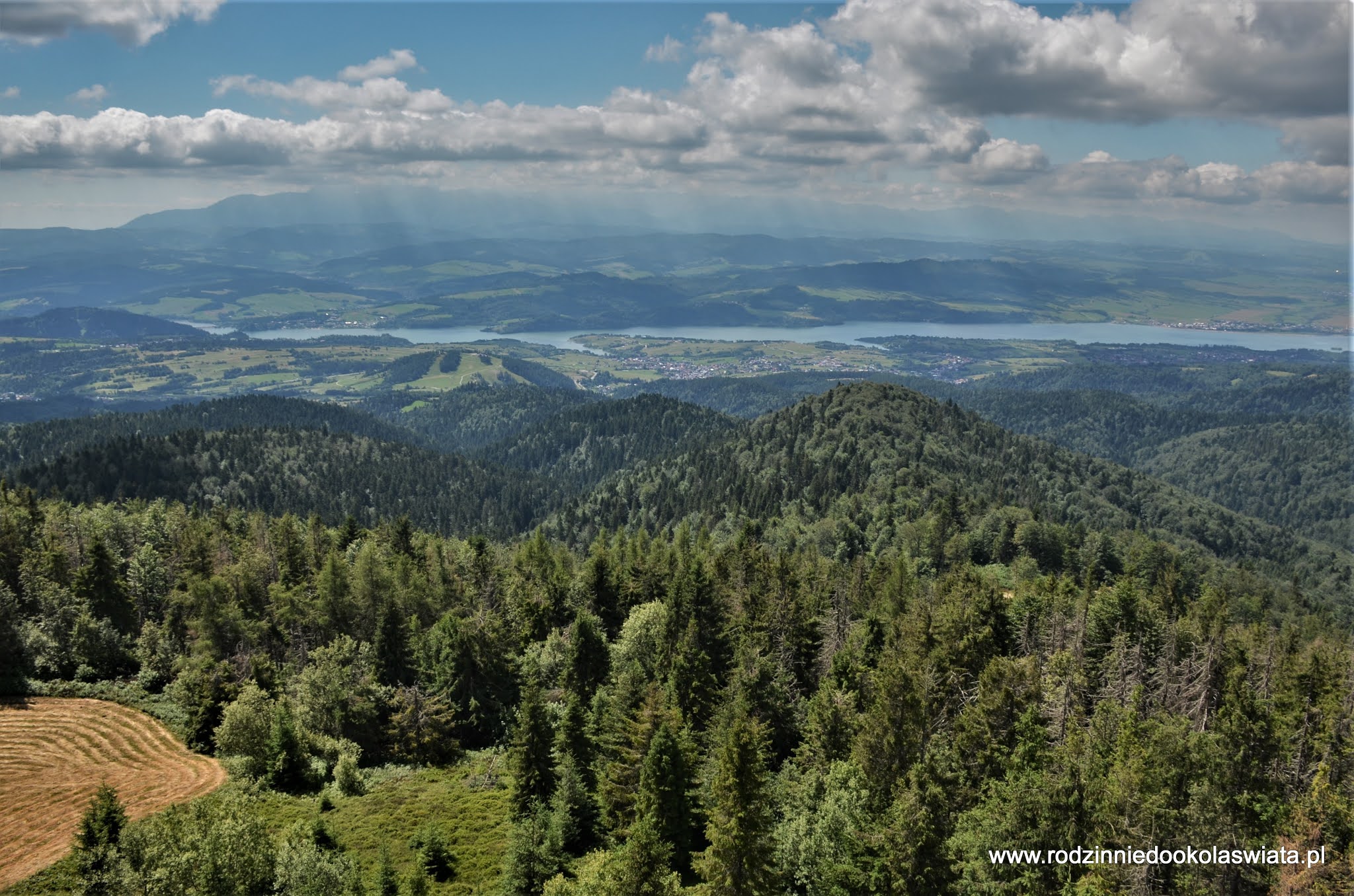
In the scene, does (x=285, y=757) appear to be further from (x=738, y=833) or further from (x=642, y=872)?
(x=738, y=833)

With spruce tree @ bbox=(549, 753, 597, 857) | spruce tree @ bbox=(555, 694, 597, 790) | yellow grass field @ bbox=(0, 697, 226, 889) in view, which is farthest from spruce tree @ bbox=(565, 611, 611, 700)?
yellow grass field @ bbox=(0, 697, 226, 889)

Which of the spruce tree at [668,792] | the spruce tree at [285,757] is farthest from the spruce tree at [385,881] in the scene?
the spruce tree at [285,757]

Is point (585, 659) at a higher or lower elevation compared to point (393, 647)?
higher

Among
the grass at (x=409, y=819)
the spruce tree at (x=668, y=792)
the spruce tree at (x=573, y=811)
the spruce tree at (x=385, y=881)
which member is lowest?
the grass at (x=409, y=819)

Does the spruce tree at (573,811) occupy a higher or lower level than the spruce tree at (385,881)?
lower

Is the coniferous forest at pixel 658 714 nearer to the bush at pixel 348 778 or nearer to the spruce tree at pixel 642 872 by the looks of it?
the spruce tree at pixel 642 872

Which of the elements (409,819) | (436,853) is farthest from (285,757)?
(436,853)

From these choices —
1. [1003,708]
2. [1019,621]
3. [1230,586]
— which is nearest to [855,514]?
[1230,586]

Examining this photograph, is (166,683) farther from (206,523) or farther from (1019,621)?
(1019,621)
